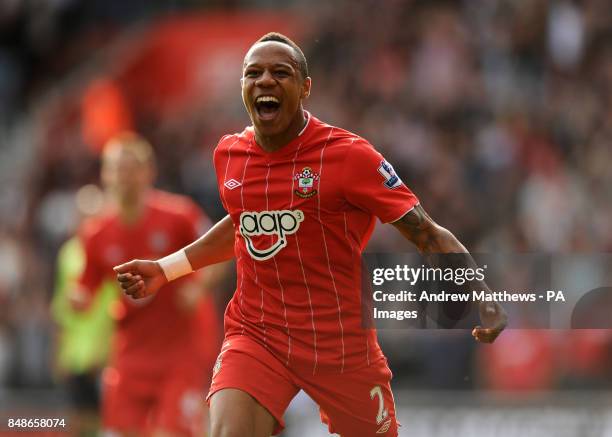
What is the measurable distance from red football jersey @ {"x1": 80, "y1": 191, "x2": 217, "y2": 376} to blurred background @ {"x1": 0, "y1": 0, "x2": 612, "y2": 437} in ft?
5.09

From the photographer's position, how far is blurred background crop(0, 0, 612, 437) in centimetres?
1034

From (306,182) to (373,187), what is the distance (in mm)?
303

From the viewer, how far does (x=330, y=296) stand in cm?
565

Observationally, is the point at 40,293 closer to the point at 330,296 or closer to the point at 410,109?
the point at 410,109

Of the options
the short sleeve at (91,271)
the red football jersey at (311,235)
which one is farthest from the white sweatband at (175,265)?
the short sleeve at (91,271)

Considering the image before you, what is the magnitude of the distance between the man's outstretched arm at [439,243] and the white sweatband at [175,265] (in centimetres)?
115

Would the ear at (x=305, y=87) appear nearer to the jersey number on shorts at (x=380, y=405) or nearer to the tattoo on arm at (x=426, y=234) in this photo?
the tattoo on arm at (x=426, y=234)

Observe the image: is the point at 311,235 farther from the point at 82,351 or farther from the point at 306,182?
the point at 82,351

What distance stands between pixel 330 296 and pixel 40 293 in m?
7.93

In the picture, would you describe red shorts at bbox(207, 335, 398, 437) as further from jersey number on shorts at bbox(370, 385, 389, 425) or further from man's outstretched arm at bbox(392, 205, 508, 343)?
man's outstretched arm at bbox(392, 205, 508, 343)

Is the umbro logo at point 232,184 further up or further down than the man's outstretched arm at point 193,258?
further up

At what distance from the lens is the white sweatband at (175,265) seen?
A: 6.02 meters

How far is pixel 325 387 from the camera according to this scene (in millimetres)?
5641

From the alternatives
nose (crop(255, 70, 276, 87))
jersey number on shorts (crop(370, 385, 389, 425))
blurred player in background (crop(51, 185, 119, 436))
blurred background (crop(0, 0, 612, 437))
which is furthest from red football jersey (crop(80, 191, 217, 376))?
nose (crop(255, 70, 276, 87))
